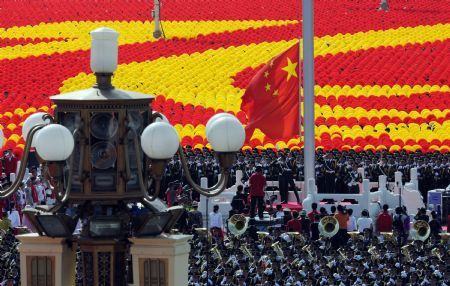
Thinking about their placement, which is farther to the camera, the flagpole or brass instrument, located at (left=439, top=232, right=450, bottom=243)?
the flagpole

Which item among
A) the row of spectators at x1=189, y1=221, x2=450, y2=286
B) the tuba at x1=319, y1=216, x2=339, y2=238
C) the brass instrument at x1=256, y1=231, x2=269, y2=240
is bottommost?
the row of spectators at x1=189, y1=221, x2=450, y2=286

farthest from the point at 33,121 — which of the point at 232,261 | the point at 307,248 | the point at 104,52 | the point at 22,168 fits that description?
the point at 307,248

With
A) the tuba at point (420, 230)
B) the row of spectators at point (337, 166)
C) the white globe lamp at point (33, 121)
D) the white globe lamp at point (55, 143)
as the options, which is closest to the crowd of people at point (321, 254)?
the tuba at point (420, 230)

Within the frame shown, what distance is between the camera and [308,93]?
24.8m

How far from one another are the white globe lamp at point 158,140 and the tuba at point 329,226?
12.2 meters

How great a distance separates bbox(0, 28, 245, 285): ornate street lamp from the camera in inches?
322

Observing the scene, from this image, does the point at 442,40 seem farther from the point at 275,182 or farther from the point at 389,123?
the point at 275,182

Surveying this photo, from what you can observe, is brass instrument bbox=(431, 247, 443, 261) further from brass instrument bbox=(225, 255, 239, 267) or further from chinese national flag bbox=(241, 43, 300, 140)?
chinese national flag bbox=(241, 43, 300, 140)

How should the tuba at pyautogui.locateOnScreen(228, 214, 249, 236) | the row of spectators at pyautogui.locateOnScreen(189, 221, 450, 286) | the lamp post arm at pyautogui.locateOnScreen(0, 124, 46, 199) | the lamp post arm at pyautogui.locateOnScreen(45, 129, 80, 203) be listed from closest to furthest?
the lamp post arm at pyautogui.locateOnScreen(45, 129, 80, 203) < the lamp post arm at pyautogui.locateOnScreen(0, 124, 46, 199) < the row of spectators at pyautogui.locateOnScreen(189, 221, 450, 286) < the tuba at pyautogui.locateOnScreen(228, 214, 249, 236)

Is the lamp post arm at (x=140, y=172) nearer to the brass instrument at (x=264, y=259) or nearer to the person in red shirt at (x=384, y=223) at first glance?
the brass instrument at (x=264, y=259)

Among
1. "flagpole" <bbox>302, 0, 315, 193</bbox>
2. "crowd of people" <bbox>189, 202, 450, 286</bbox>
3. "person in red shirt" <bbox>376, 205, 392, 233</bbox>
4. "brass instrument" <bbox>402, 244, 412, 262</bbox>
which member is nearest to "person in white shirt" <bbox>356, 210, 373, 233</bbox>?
"crowd of people" <bbox>189, 202, 450, 286</bbox>

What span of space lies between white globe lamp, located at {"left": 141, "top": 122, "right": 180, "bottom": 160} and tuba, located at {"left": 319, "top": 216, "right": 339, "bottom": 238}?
1223cm

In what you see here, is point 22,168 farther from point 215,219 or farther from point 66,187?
point 215,219

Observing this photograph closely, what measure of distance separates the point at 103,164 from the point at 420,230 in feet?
42.4
